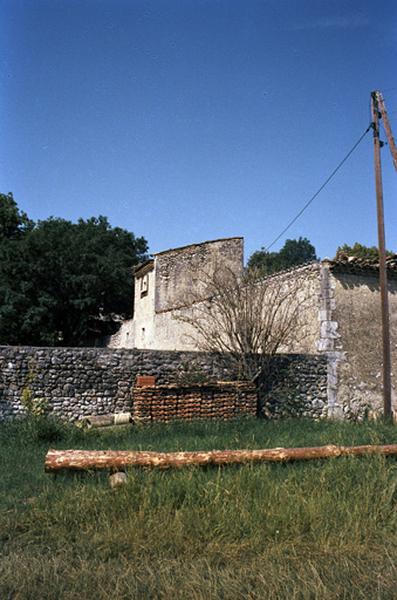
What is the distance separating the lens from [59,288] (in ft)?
96.6

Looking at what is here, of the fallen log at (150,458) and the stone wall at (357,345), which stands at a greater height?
the stone wall at (357,345)

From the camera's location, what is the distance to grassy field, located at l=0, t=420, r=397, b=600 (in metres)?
3.77

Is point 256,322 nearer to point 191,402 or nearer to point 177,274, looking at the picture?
point 191,402

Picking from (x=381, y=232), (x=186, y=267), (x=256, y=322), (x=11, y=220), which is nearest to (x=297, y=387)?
(x=256, y=322)

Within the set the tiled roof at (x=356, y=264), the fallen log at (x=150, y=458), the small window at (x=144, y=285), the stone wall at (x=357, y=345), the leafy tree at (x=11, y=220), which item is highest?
the leafy tree at (x=11, y=220)

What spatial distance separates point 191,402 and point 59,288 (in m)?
18.8

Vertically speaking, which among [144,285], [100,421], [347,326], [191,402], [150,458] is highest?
[144,285]

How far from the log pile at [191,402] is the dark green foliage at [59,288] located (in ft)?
55.0

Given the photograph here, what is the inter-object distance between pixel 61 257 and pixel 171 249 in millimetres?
8969

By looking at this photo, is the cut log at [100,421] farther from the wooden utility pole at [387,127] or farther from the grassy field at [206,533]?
the wooden utility pole at [387,127]

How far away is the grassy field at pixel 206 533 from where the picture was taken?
12.4 ft

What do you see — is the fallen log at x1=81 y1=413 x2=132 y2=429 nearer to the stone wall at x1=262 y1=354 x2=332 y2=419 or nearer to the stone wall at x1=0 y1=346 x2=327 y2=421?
the stone wall at x1=0 y1=346 x2=327 y2=421

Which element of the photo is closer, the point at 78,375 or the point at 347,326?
the point at 78,375

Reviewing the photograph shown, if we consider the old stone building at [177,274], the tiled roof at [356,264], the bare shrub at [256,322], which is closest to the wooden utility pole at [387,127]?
the tiled roof at [356,264]
